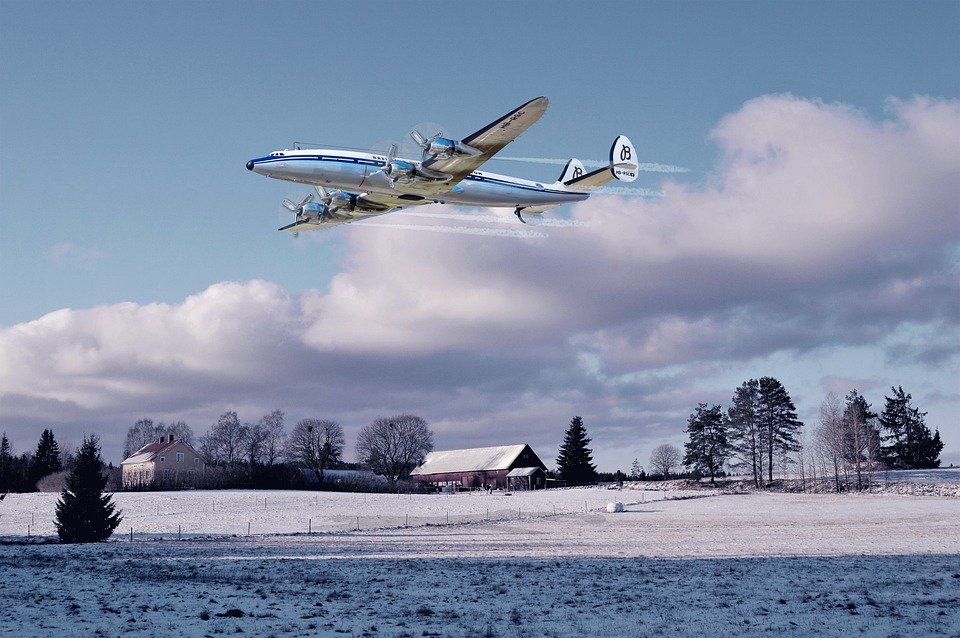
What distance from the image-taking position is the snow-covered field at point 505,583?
52.9 feet

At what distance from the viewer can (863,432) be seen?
98.2m

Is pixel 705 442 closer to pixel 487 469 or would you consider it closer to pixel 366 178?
pixel 487 469

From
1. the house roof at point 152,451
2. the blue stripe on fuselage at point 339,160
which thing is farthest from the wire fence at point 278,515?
the house roof at point 152,451

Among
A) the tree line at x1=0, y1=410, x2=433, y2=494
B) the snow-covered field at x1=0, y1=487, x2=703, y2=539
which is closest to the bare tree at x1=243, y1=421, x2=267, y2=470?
the tree line at x1=0, y1=410, x2=433, y2=494

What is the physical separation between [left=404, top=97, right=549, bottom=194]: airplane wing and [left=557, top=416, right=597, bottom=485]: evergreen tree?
8758 cm

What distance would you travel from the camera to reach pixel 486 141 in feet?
116

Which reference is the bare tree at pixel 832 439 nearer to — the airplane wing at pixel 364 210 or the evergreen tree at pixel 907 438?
the evergreen tree at pixel 907 438

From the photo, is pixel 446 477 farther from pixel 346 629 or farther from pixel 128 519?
pixel 346 629

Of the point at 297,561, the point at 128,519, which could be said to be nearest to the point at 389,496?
the point at 128,519

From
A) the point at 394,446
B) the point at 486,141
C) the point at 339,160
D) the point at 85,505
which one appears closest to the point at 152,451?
the point at 394,446

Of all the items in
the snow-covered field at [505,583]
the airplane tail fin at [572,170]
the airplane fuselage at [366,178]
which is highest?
the airplane tail fin at [572,170]

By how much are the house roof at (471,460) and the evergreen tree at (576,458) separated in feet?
20.4

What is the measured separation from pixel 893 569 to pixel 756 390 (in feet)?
269

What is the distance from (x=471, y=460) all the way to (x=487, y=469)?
264 inches
